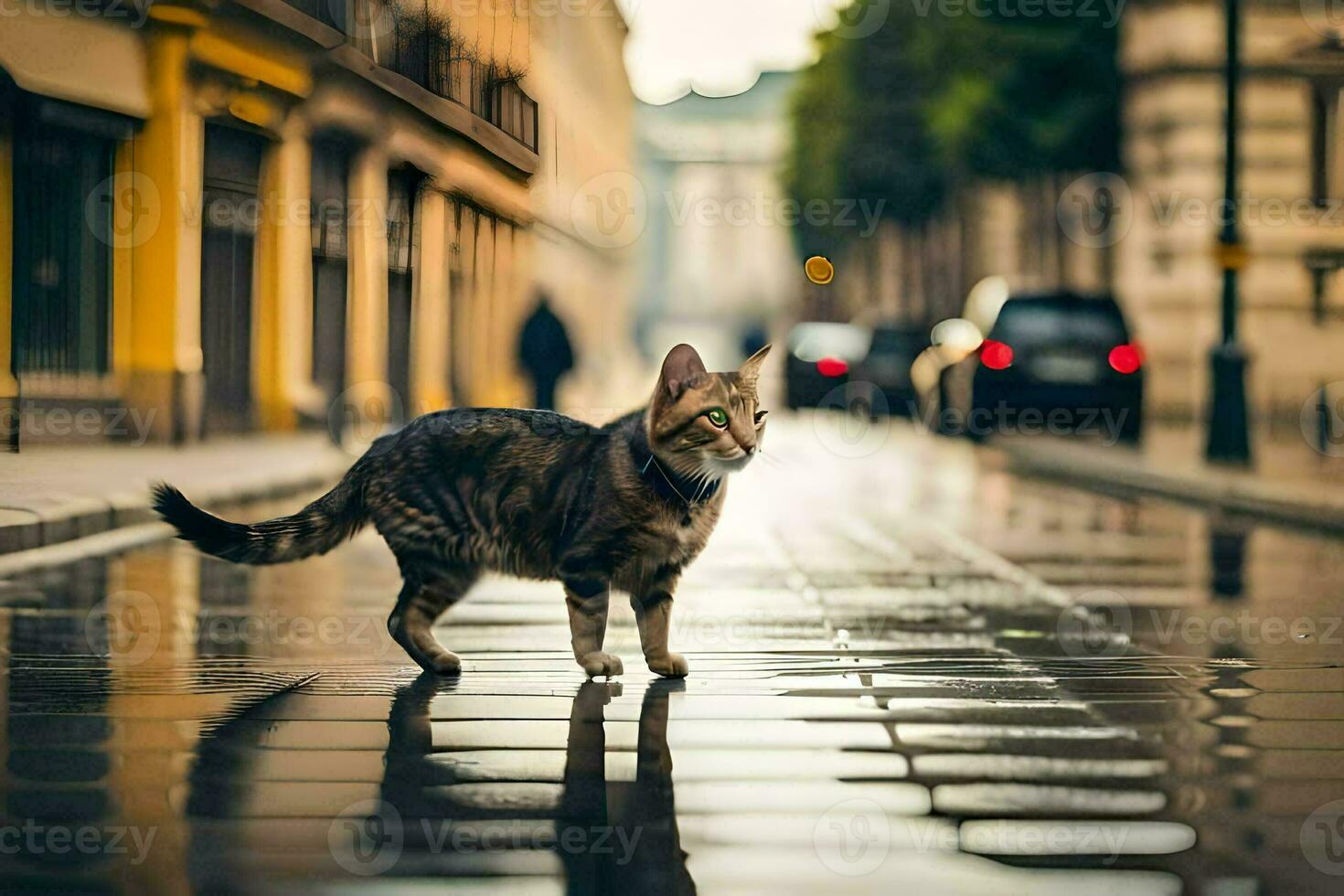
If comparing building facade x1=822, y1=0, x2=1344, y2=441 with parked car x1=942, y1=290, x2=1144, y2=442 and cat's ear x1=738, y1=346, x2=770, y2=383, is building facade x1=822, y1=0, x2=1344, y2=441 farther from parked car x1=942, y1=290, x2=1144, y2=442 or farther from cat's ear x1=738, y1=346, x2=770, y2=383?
cat's ear x1=738, y1=346, x2=770, y2=383

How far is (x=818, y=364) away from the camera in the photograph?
34.9 m

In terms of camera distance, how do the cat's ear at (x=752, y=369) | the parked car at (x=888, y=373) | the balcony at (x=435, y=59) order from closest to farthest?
the cat's ear at (x=752, y=369) → the balcony at (x=435, y=59) → the parked car at (x=888, y=373)

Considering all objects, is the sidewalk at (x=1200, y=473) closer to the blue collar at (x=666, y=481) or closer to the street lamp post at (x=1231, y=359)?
the street lamp post at (x=1231, y=359)

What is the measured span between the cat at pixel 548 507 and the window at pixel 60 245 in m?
2.51

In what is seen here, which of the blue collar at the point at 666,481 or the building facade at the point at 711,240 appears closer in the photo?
the blue collar at the point at 666,481

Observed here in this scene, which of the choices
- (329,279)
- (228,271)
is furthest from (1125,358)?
(228,271)

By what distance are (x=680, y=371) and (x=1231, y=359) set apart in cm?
1434

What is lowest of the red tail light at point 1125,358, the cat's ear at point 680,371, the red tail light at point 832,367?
the cat's ear at point 680,371

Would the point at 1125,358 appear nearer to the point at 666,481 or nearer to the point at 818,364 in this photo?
the point at 818,364

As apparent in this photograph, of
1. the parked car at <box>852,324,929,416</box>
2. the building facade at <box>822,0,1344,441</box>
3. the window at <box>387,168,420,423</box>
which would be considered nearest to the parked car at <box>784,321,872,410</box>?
the parked car at <box>852,324,929,416</box>

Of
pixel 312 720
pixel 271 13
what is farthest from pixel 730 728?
pixel 271 13

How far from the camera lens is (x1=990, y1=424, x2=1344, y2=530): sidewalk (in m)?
15.5

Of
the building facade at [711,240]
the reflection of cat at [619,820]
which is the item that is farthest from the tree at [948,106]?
the building facade at [711,240]

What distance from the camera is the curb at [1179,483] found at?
592 inches
